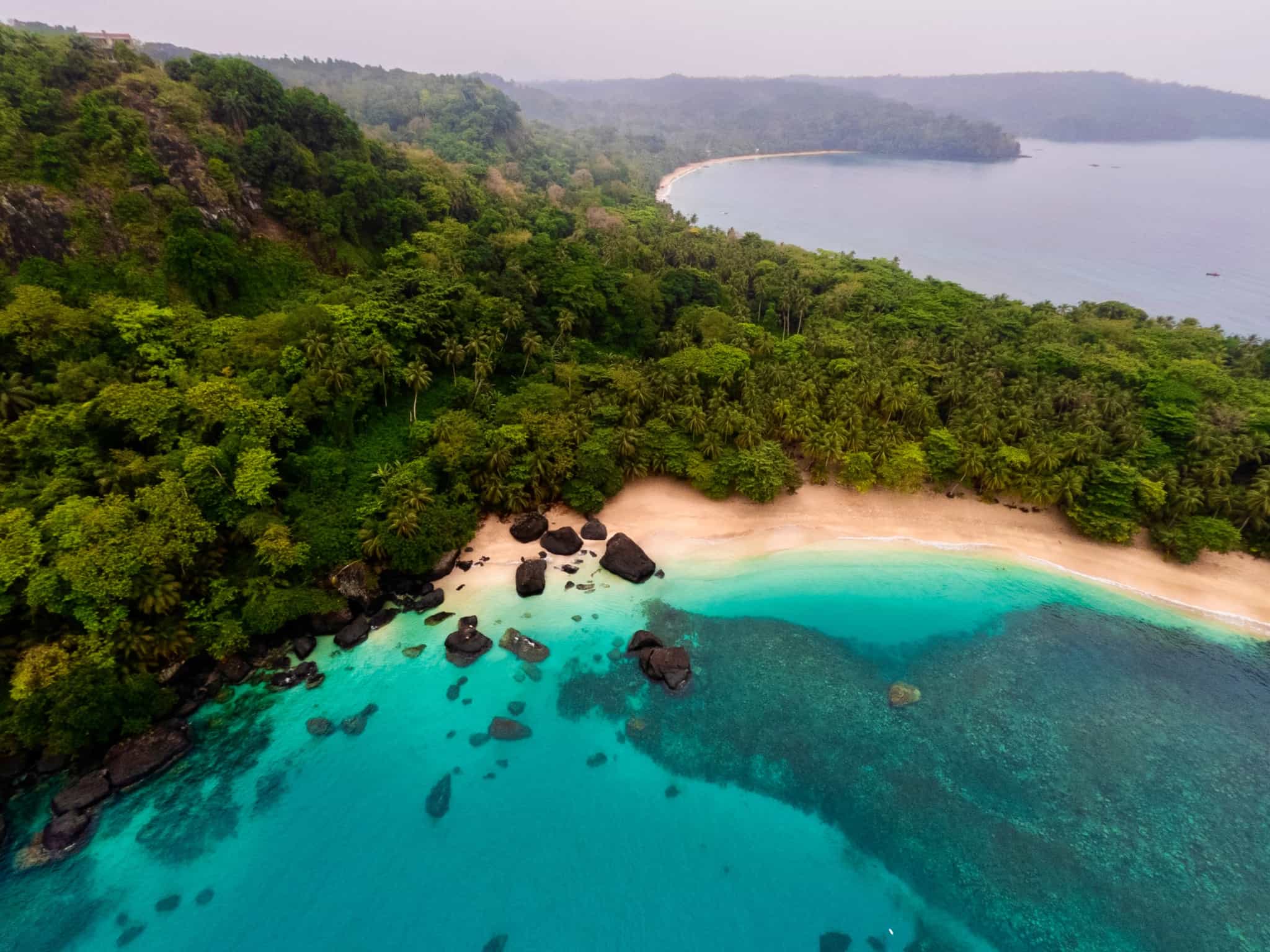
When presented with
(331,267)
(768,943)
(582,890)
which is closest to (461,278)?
(331,267)

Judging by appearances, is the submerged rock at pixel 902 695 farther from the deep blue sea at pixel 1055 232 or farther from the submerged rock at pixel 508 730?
the deep blue sea at pixel 1055 232

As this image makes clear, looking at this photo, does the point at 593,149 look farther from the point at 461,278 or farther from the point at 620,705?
the point at 620,705

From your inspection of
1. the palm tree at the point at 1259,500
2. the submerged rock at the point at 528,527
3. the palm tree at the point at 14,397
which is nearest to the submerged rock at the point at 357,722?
the submerged rock at the point at 528,527

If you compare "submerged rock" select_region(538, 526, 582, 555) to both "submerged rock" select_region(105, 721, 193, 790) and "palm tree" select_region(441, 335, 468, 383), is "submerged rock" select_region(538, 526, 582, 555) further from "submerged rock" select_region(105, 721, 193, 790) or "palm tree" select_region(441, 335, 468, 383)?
"submerged rock" select_region(105, 721, 193, 790)

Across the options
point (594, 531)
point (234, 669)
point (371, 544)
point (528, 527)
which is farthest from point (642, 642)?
point (234, 669)

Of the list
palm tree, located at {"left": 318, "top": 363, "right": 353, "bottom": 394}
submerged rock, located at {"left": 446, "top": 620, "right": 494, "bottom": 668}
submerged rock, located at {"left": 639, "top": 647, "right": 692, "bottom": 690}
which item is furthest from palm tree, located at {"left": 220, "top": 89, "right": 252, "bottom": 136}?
submerged rock, located at {"left": 639, "top": 647, "right": 692, "bottom": 690}
